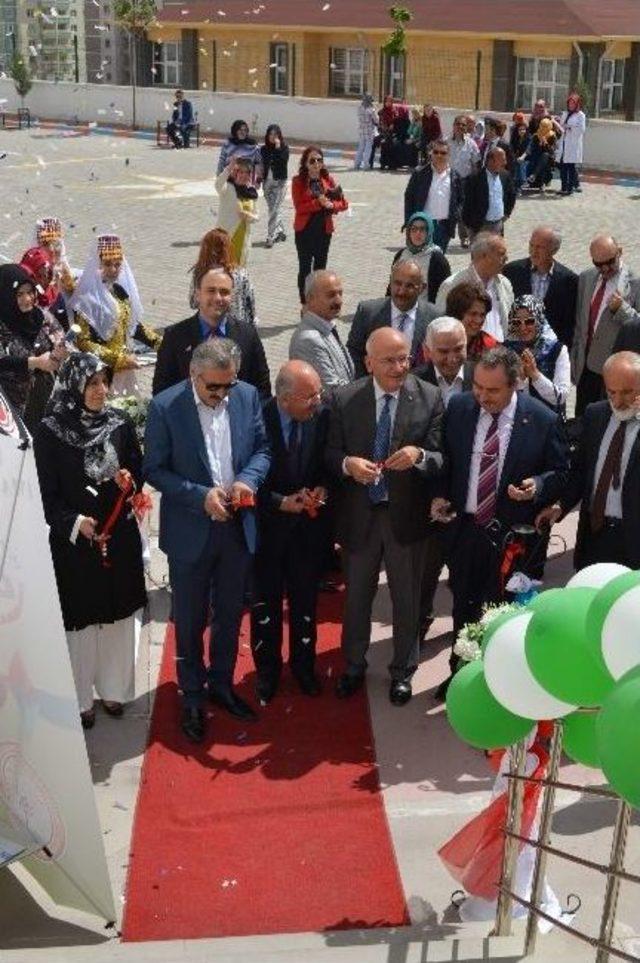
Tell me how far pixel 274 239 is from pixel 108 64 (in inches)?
1210

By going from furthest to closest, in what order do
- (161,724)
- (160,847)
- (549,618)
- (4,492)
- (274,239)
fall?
1. (274,239)
2. (161,724)
3. (160,847)
4. (4,492)
5. (549,618)

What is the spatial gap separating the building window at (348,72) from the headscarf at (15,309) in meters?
33.7

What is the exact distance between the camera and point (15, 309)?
7867 mm

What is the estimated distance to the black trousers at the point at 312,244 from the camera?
1407 centimetres

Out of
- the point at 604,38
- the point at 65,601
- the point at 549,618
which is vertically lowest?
the point at 65,601

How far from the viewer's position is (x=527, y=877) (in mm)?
5066

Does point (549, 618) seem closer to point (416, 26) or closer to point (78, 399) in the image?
point (78, 399)

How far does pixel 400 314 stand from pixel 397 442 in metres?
1.62

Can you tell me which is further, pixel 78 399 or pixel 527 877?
pixel 78 399

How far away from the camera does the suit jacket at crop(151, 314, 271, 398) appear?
7367 mm

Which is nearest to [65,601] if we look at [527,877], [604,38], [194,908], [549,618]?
[194,908]

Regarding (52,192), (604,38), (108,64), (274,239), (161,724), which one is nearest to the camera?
(161,724)

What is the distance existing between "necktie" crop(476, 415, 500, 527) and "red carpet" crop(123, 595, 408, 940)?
3.81 feet

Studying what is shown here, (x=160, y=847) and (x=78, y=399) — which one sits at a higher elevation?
(x=78, y=399)
